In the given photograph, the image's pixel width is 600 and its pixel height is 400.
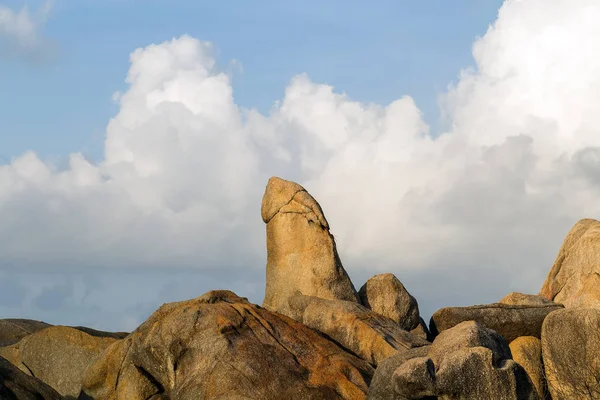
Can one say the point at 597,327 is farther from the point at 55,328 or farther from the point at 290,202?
the point at 55,328

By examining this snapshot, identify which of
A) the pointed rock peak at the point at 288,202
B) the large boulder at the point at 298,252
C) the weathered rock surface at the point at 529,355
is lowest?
the weathered rock surface at the point at 529,355

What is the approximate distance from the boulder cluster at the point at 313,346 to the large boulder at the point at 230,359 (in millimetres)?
41

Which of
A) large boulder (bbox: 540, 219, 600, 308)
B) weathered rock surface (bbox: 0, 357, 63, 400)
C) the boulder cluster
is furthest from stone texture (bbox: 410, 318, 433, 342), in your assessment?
weathered rock surface (bbox: 0, 357, 63, 400)

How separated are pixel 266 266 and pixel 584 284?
43.2 feet

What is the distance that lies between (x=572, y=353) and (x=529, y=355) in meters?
6.76

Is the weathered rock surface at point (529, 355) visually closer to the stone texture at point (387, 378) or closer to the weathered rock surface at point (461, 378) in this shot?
the stone texture at point (387, 378)

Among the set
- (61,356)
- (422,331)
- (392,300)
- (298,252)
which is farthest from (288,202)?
(61,356)

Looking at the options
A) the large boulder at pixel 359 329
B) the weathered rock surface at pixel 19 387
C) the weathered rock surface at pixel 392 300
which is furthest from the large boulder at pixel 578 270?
the weathered rock surface at pixel 19 387

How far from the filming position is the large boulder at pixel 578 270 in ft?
139

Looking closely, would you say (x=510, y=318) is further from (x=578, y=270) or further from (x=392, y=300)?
(x=578, y=270)

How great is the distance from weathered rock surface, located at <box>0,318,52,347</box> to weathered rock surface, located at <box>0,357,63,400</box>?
1425cm

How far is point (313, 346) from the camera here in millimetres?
32312

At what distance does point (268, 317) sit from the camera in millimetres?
33094

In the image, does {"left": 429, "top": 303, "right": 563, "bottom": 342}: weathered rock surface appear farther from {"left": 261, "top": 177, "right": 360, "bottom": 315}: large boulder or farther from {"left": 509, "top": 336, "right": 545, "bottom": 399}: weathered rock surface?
{"left": 261, "top": 177, "right": 360, "bottom": 315}: large boulder
